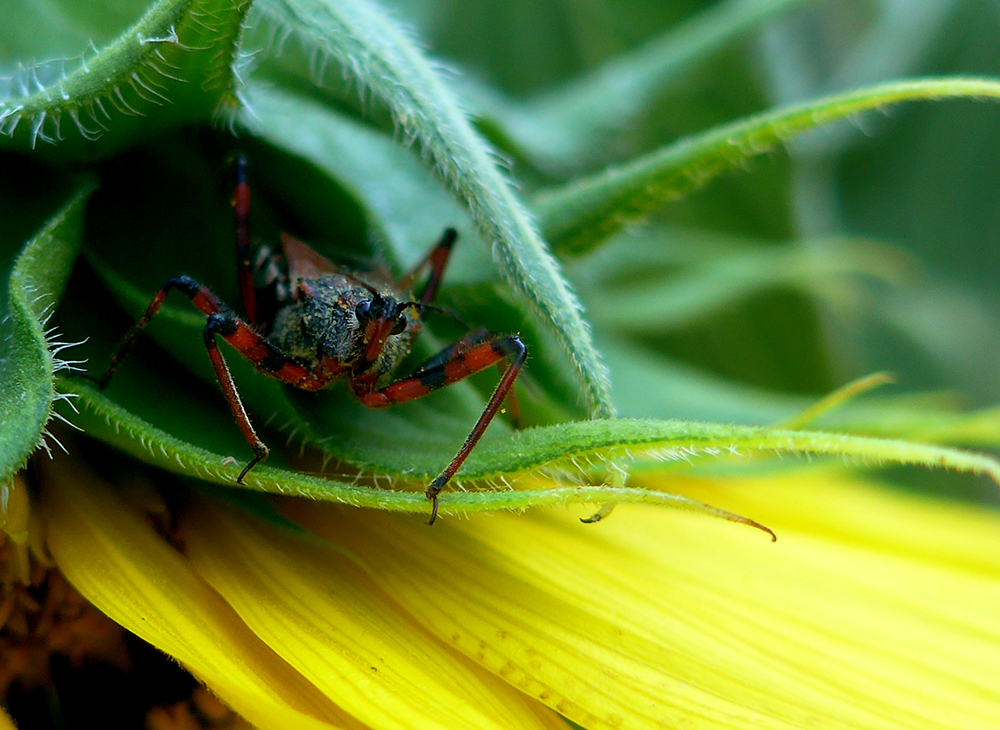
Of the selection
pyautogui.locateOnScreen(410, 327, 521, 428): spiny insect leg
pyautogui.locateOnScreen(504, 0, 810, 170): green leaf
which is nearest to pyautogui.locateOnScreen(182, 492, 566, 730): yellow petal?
pyautogui.locateOnScreen(410, 327, 521, 428): spiny insect leg

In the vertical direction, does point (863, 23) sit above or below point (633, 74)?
above

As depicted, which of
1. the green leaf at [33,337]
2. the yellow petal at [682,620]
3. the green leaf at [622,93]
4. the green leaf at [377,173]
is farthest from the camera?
the green leaf at [622,93]

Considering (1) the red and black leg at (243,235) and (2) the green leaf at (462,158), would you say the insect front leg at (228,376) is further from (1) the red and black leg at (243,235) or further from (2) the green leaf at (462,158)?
(2) the green leaf at (462,158)

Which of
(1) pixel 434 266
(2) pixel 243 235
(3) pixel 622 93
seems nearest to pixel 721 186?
(3) pixel 622 93

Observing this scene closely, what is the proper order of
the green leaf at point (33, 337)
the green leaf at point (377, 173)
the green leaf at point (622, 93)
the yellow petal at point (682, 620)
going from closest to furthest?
the green leaf at point (33, 337), the yellow petal at point (682, 620), the green leaf at point (377, 173), the green leaf at point (622, 93)

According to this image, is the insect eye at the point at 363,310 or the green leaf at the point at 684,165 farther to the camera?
the insect eye at the point at 363,310

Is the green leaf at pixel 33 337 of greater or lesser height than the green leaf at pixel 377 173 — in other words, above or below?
below

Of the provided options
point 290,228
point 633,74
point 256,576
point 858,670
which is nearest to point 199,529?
point 256,576

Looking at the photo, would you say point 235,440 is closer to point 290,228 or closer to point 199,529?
point 199,529

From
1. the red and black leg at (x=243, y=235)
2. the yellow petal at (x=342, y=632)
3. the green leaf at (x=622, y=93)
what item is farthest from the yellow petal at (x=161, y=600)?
the green leaf at (x=622, y=93)
